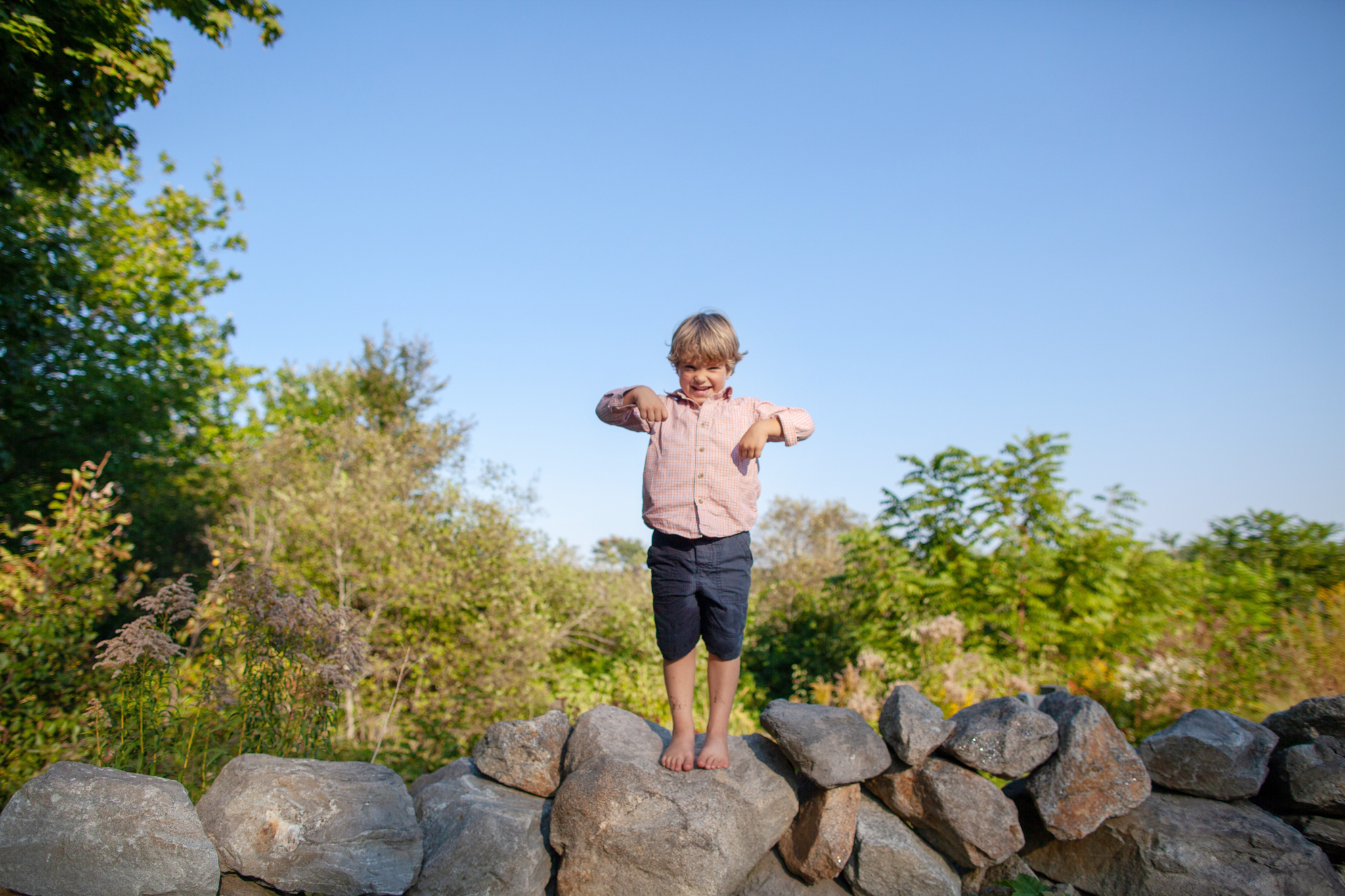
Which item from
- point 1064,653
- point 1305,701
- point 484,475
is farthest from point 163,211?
point 1305,701

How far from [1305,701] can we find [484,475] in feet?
22.3

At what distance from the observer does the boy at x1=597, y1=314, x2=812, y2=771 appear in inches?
115

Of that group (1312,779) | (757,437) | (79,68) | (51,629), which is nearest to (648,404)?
(757,437)

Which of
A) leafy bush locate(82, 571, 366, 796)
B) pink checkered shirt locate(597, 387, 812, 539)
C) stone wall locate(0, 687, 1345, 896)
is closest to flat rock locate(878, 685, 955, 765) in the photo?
stone wall locate(0, 687, 1345, 896)

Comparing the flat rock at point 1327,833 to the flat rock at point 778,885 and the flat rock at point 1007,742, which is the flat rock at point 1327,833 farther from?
the flat rock at point 778,885

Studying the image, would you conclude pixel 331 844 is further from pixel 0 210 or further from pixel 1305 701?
pixel 0 210

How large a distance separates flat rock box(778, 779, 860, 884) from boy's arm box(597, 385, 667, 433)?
1.67m

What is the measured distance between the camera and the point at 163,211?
41.6 ft

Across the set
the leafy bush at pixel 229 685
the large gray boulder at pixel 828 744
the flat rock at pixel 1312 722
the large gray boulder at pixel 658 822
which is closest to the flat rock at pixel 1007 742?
the large gray boulder at pixel 828 744

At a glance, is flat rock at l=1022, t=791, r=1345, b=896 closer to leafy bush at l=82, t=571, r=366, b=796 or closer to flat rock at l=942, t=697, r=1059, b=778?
flat rock at l=942, t=697, r=1059, b=778

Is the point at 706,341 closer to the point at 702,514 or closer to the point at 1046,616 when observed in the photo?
the point at 702,514

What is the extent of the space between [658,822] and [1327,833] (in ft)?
8.97

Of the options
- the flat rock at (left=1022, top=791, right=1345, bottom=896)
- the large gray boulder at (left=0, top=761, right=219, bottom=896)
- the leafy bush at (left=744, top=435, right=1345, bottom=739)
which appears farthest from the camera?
the leafy bush at (left=744, top=435, right=1345, bottom=739)

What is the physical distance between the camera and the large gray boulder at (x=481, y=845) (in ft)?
8.54
